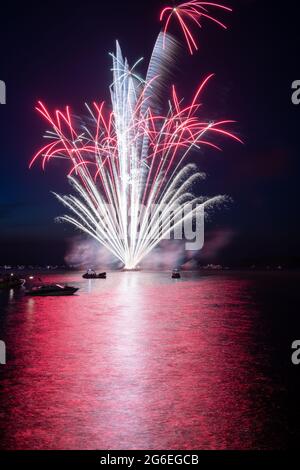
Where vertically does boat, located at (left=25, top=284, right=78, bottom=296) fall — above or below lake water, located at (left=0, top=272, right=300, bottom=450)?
below

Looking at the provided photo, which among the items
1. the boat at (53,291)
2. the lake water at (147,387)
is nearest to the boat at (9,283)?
the boat at (53,291)

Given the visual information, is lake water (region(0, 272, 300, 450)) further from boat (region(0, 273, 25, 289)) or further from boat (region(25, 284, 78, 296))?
boat (region(0, 273, 25, 289))

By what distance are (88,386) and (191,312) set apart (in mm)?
26331

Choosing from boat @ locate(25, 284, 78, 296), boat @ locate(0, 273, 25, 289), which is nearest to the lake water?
boat @ locate(25, 284, 78, 296)

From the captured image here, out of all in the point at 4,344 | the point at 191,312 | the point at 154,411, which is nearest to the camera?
the point at 154,411

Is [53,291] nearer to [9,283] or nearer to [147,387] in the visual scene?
[9,283]

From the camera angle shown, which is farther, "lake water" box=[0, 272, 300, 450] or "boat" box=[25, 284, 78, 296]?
"boat" box=[25, 284, 78, 296]

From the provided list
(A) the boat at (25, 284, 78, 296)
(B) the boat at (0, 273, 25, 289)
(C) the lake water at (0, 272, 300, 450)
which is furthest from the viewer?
(B) the boat at (0, 273, 25, 289)

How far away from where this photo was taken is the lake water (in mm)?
10438

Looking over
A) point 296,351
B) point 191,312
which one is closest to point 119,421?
point 296,351

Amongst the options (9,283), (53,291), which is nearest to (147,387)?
(53,291)

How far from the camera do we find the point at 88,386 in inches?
607

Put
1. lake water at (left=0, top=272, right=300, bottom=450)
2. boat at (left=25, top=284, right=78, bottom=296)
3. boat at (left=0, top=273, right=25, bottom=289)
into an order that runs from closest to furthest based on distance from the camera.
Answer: lake water at (left=0, top=272, right=300, bottom=450)
boat at (left=25, top=284, right=78, bottom=296)
boat at (left=0, top=273, right=25, bottom=289)

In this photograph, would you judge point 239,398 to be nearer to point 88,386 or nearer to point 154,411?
point 154,411
